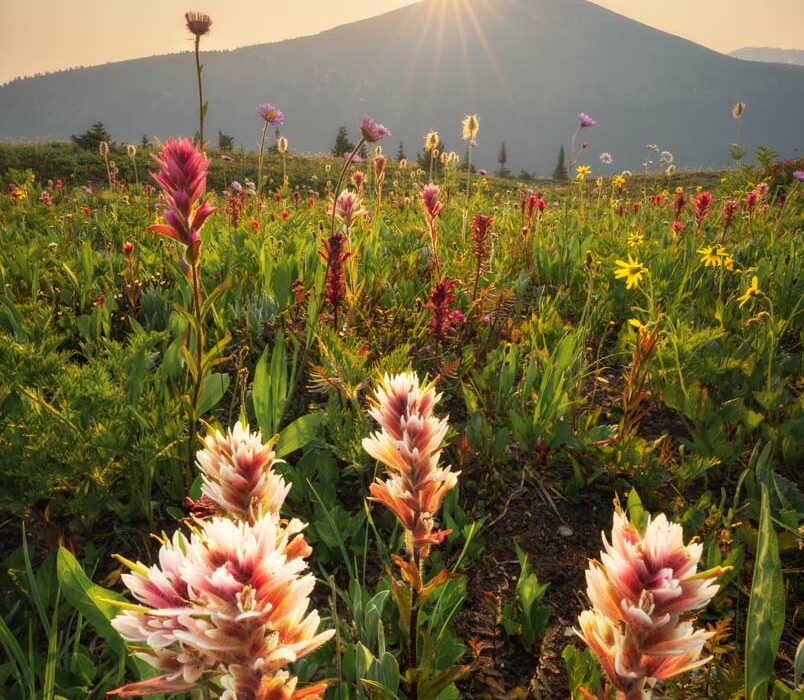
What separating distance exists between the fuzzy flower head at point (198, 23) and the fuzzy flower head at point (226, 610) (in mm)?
2828

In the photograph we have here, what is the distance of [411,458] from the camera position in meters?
0.93

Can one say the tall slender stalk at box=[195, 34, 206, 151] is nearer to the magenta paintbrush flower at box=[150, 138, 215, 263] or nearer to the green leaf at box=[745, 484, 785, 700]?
the magenta paintbrush flower at box=[150, 138, 215, 263]

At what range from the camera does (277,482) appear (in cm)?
89

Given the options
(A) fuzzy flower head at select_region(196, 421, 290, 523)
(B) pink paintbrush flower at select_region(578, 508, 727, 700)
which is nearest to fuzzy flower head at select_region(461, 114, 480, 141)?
(A) fuzzy flower head at select_region(196, 421, 290, 523)

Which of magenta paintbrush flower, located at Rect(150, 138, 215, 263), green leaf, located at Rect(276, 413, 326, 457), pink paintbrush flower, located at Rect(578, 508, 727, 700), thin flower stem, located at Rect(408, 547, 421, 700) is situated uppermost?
magenta paintbrush flower, located at Rect(150, 138, 215, 263)

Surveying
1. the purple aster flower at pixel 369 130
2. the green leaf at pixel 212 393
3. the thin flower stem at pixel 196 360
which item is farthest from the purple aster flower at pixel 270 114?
the thin flower stem at pixel 196 360

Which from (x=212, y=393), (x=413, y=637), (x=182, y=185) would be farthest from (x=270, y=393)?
(x=413, y=637)

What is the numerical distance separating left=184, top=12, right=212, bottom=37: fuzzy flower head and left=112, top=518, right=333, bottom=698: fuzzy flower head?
283 centimetres

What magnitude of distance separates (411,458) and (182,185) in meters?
1.02

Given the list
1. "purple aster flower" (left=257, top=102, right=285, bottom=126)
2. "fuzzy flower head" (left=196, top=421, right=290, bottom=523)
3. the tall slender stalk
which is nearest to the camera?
"fuzzy flower head" (left=196, top=421, right=290, bottom=523)

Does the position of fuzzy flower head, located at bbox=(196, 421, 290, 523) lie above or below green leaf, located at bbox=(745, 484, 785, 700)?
above

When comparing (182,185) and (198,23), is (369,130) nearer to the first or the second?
(198,23)

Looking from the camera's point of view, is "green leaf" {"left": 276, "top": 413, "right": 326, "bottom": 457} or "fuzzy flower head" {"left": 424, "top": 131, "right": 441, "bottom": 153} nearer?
"green leaf" {"left": 276, "top": 413, "right": 326, "bottom": 457}

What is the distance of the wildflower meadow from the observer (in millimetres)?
660
